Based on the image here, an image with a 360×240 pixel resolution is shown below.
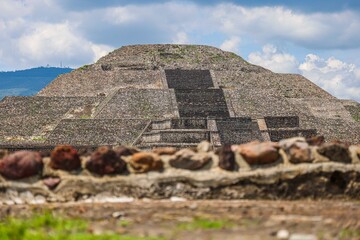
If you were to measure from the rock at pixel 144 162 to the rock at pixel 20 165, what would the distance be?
77 centimetres

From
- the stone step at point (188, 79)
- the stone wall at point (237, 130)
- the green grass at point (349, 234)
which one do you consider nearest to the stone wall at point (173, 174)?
the green grass at point (349, 234)

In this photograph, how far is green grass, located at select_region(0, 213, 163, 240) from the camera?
4.35 metres

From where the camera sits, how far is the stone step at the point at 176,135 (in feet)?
85.6

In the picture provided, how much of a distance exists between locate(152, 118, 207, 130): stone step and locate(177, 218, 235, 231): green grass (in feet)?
76.5

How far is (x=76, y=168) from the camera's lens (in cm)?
571

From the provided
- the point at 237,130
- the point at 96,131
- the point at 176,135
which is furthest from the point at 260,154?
the point at 96,131

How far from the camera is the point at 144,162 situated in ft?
18.3

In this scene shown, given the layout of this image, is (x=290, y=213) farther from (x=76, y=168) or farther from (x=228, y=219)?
(x=76, y=168)

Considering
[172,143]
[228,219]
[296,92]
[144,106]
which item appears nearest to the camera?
[228,219]

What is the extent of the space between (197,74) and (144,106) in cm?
905

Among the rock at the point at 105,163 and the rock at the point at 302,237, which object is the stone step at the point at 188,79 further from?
the rock at the point at 302,237

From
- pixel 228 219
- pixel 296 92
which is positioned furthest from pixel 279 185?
pixel 296 92

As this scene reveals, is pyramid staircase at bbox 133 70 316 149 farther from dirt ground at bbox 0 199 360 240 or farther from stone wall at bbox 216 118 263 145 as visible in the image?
dirt ground at bbox 0 199 360 240

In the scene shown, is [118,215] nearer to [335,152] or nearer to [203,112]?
[335,152]
